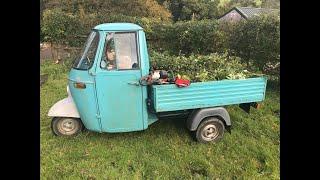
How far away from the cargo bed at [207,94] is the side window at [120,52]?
38 cm

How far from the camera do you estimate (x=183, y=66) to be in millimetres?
4766

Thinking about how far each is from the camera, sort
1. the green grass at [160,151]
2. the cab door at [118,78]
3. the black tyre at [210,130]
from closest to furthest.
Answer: the green grass at [160,151]
the cab door at [118,78]
the black tyre at [210,130]

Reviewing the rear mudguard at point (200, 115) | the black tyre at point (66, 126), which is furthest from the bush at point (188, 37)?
the black tyre at point (66, 126)

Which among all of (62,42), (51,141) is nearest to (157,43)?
(62,42)

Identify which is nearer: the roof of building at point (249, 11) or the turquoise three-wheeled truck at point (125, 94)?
the turquoise three-wheeled truck at point (125, 94)

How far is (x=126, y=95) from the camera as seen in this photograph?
3920mm

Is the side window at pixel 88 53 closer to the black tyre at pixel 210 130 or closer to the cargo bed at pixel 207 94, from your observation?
the cargo bed at pixel 207 94

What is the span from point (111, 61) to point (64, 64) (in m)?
1.08

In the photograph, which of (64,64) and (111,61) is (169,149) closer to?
(111,61)

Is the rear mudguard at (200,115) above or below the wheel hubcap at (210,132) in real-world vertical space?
above

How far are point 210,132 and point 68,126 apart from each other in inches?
66.1

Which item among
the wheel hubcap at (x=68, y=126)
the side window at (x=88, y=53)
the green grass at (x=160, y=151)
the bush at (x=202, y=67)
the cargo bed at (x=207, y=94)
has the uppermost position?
the side window at (x=88, y=53)

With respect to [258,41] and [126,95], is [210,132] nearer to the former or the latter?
[126,95]

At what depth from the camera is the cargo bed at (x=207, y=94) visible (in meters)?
3.93
